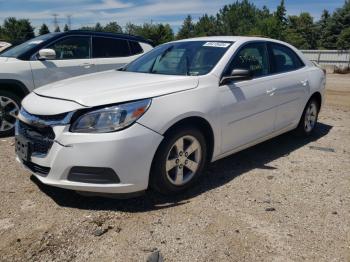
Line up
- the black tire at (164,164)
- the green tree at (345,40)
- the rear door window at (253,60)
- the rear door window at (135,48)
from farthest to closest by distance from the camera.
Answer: the green tree at (345,40) < the rear door window at (135,48) < the rear door window at (253,60) < the black tire at (164,164)

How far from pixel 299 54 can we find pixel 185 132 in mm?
3019

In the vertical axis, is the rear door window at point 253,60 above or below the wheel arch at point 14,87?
above

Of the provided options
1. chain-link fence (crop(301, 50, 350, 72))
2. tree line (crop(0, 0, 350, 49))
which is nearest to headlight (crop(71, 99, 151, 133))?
chain-link fence (crop(301, 50, 350, 72))

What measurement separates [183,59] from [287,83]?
1536 millimetres

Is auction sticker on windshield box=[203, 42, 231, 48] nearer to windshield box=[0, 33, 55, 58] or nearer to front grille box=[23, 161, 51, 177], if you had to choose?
front grille box=[23, 161, 51, 177]

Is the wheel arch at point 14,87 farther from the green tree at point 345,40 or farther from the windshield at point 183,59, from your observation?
the green tree at point 345,40

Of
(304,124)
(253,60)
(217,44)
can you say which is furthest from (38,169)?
(304,124)

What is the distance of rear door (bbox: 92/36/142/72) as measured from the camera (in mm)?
6805

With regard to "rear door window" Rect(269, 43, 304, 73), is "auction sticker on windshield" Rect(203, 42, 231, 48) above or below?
above

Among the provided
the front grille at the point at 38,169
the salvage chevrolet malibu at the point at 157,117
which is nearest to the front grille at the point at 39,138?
the salvage chevrolet malibu at the point at 157,117

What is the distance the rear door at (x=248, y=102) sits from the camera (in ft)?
13.2

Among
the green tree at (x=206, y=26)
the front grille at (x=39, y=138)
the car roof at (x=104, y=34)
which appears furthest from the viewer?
the green tree at (x=206, y=26)

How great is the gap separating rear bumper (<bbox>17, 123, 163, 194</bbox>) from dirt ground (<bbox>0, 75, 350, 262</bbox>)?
1.03 feet

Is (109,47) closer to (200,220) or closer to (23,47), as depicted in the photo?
(23,47)
